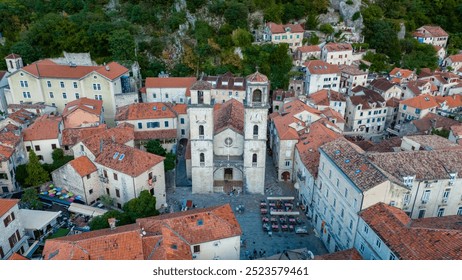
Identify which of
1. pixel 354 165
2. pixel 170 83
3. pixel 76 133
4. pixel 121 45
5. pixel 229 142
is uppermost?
pixel 121 45

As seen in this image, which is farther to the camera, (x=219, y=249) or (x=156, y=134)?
(x=156, y=134)

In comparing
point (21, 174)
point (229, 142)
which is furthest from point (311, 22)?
point (21, 174)

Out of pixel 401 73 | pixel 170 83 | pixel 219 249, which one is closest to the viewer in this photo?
pixel 219 249

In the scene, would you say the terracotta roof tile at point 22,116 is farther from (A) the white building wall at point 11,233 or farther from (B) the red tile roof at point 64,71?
(A) the white building wall at point 11,233

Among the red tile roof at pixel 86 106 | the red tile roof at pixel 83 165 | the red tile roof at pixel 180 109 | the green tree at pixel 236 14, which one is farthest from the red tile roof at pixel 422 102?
the red tile roof at pixel 83 165

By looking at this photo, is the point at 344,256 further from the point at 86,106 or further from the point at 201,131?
the point at 86,106

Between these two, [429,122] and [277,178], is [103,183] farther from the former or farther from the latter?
[429,122]

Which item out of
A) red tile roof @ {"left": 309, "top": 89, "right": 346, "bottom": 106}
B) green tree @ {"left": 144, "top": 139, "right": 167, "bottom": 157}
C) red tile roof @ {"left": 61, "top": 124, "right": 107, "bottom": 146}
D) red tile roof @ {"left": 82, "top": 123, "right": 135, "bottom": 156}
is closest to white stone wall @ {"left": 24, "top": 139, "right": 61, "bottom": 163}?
red tile roof @ {"left": 61, "top": 124, "right": 107, "bottom": 146}
